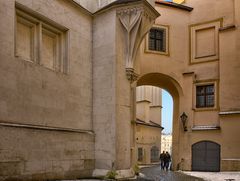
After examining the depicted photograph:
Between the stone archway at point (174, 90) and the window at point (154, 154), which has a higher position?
the stone archway at point (174, 90)

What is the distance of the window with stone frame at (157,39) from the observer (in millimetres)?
23000

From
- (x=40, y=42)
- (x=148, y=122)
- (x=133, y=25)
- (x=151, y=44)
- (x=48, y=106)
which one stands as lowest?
(x=148, y=122)

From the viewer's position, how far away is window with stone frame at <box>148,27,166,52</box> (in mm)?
23000

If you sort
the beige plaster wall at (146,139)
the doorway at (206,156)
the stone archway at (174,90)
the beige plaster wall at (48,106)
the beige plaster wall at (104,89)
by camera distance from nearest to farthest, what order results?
the beige plaster wall at (48,106) < the beige plaster wall at (104,89) < the doorway at (206,156) < the stone archway at (174,90) < the beige plaster wall at (146,139)

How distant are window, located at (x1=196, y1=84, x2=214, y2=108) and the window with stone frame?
335 centimetres

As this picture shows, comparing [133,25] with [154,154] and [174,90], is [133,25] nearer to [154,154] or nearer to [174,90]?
[174,90]

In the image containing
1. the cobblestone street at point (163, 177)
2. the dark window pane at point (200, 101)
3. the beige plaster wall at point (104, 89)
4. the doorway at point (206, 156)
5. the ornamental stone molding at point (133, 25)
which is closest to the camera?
the beige plaster wall at point (104, 89)

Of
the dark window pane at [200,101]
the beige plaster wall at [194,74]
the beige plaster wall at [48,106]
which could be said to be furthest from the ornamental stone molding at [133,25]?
the dark window pane at [200,101]

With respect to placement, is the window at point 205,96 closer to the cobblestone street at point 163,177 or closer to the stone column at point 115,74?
the cobblestone street at point 163,177

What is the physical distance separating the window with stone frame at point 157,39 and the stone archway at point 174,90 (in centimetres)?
170

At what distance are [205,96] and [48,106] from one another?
1384 cm

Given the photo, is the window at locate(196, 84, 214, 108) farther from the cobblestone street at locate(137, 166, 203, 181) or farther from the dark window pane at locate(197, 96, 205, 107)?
the cobblestone street at locate(137, 166, 203, 181)

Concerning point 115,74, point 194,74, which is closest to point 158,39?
point 194,74

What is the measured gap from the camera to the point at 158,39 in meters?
23.2
